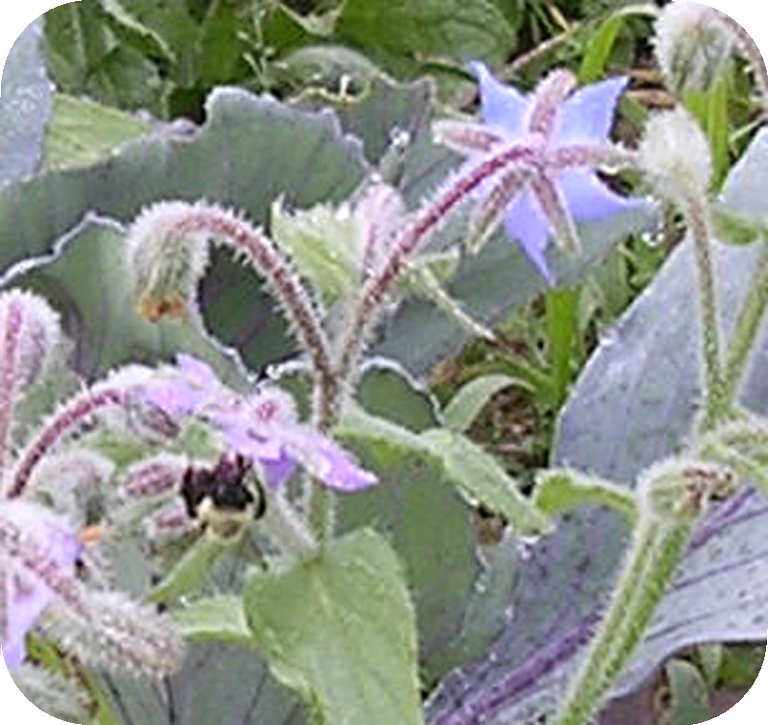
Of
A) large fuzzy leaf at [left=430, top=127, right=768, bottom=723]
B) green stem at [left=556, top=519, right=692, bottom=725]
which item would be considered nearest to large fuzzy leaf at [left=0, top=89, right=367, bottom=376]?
large fuzzy leaf at [left=430, top=127, right=768, bottom=723]

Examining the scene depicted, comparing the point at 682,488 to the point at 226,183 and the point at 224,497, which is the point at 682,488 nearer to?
the point at 224,497

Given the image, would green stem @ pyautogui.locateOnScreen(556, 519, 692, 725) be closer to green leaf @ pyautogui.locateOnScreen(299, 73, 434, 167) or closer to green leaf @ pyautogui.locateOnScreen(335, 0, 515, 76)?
green leaf @ pyautogui.locateOnScreen(299, 73, 434, 167)

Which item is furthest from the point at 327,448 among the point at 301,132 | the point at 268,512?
the point at 301,132

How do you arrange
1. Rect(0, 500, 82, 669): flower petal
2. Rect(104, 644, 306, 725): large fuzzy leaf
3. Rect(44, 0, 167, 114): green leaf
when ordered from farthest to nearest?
Rect(44, 0, 167, 114): green leaf
Rect(104, 644, 306, 725): large fuzzy leaf
Rect(0, 500, 82, 669): flower petal

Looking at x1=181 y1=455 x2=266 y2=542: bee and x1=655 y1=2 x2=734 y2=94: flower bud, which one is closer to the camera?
x1=181 y1=455 x2=266 y2=542: bee

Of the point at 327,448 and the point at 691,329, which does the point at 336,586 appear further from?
the point at 691,329

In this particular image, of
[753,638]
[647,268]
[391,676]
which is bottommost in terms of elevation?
[647,268]

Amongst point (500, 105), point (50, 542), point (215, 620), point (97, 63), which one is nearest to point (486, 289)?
point (500, 105)
